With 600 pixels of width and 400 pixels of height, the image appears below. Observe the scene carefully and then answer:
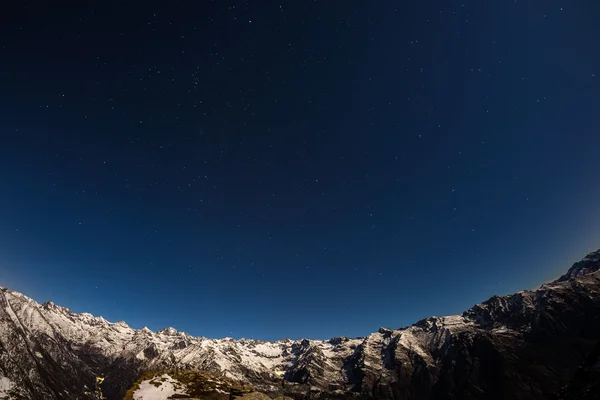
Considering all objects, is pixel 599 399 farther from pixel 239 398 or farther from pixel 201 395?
pixel 201 395

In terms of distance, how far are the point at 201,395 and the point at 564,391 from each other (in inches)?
957

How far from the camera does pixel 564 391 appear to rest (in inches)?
751

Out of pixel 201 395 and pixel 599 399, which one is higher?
pixel 201 395

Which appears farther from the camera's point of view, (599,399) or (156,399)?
(156,399)

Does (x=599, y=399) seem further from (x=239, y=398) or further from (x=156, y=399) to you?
(x=156, y=399)

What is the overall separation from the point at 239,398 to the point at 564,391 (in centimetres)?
2128

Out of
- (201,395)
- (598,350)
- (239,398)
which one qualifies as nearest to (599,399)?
(598,350)

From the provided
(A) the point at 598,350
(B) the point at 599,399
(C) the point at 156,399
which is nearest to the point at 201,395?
(C) the point at 156,399

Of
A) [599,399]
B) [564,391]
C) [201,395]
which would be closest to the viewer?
[599,399]

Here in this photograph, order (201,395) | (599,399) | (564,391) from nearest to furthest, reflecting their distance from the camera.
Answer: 1. (599,399)
2. (564,391)
3. (201,395)

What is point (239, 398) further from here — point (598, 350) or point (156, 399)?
point (598, 350)

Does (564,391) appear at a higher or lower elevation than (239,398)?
lower

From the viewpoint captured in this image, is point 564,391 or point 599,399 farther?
point 564,391

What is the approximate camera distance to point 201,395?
21.0 meters
